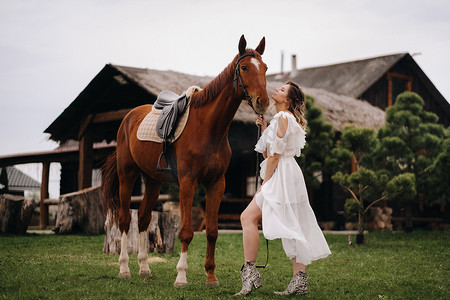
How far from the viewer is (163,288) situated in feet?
16.9

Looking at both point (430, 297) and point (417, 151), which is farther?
point (417, 151)

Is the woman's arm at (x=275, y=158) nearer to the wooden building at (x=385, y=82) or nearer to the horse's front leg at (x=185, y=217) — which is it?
the horse's front leg at (x=185, y=217)

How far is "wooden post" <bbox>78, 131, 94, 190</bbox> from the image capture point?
1430cm

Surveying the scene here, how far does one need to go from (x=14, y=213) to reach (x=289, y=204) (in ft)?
28.8

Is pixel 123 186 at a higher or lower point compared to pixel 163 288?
higher

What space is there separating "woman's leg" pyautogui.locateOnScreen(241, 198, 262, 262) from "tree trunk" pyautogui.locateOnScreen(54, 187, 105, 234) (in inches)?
319

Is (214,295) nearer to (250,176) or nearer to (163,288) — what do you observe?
(163,288)

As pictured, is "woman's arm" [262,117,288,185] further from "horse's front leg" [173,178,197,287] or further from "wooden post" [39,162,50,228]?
"wooden post" [39,162,50,228]

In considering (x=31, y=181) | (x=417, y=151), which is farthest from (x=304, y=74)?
(x=31, y=181)

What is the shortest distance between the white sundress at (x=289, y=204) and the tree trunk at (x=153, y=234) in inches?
156

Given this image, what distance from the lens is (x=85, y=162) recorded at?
14469 millimetres

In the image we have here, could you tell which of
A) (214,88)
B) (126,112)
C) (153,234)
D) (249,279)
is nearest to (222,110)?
(214,88)

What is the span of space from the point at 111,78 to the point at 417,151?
8086 mm

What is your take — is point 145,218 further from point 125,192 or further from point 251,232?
point 251,232
